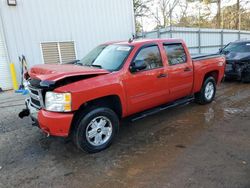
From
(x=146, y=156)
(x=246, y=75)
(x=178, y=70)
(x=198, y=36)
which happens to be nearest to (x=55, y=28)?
(x=178, y=70)

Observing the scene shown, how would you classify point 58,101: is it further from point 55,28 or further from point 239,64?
point 55,28

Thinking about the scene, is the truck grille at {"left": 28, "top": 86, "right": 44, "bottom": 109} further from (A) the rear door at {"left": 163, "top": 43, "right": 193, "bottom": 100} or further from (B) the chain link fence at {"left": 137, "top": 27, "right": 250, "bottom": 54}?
(B) the chain link fence at {"left": 137, "top": 27, "right": 250, "bottom": 54}

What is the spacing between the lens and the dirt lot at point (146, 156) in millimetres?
3213

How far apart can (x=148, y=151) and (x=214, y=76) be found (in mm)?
3828

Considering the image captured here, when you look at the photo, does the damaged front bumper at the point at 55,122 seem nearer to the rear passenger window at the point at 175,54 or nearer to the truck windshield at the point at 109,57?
the truck windshield at the point at 109,57

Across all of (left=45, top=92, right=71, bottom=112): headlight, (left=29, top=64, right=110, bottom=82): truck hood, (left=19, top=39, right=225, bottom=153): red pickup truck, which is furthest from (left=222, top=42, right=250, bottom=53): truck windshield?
(left=45, top=92, right=71, bottom=112): headlight

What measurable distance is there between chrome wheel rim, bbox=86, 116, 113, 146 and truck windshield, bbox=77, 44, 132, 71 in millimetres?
987

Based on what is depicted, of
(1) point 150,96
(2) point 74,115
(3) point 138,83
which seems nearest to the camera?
(2) point 74,115

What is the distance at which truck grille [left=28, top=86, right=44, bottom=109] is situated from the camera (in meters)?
3.76

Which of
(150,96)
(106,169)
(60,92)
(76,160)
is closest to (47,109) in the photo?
(60,92)

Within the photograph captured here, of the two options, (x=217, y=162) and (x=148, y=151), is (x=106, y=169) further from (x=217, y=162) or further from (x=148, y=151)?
(x=217, y=162)

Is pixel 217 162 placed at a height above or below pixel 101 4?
below

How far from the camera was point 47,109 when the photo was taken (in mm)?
3684

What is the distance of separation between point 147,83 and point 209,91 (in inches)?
111
